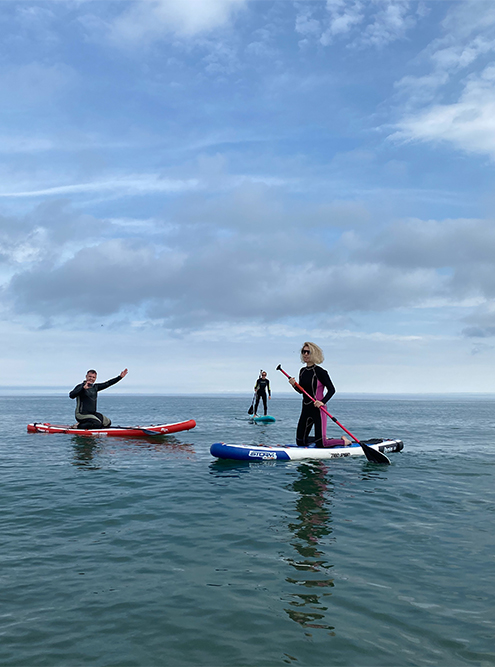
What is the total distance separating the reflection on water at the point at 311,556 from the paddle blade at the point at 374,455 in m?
3.23

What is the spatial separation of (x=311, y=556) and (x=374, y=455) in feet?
27.2

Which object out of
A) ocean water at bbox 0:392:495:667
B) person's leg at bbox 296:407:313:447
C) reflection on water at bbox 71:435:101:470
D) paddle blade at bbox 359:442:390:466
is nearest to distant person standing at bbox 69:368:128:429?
reflection on water at bbox 71:435:101:470

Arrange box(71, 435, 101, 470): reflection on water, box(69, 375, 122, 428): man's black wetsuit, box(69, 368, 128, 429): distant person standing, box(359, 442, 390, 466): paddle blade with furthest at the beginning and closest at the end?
box(69, 375, 122, 428): man's black wetsuit
box(69, 368, 128, 429): distant person standing
box(359, 442, 390, 466): paddle blade
box(71, 435, 101, 470): reflection on water

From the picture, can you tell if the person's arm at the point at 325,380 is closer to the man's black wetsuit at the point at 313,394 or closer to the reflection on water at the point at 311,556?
the man's black wetsuit at the point at 313,394

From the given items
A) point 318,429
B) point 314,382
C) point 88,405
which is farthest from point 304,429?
point 88,405

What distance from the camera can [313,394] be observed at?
13039 millimetres

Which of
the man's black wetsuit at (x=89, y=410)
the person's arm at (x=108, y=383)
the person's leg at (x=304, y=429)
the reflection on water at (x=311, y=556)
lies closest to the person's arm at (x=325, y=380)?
the person's leg at (x=304, y=429)

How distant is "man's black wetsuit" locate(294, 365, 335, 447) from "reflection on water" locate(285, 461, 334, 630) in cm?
268

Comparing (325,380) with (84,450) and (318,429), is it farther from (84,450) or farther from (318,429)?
(84,450)

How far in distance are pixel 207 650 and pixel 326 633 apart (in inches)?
45.1

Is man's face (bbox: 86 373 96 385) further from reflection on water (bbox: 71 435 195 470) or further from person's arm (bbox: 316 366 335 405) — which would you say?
person's arm (bbox: 316 366 335 405)

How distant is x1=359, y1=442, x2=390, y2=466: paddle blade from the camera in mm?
13789

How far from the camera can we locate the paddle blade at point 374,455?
45.2 ft

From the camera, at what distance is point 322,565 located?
589 centimetres
